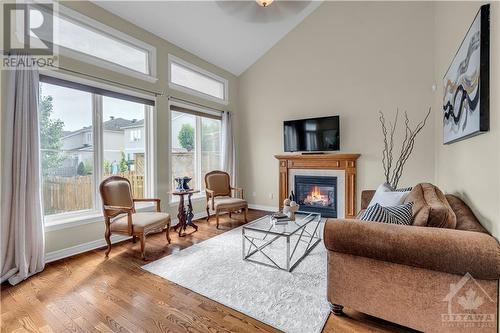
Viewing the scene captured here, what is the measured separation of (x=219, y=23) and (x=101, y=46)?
1.94m

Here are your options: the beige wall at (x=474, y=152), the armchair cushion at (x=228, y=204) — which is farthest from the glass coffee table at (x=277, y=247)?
the beige wall at (x=474, y=152)

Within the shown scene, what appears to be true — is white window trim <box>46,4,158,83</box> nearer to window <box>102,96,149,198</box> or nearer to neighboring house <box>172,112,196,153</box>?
window <box>102,96,149,198</box>

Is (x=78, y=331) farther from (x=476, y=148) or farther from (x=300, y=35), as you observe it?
(x=300, y=35)

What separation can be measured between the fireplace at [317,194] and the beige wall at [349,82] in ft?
1.70

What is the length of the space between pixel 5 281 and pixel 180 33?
13.1 ft

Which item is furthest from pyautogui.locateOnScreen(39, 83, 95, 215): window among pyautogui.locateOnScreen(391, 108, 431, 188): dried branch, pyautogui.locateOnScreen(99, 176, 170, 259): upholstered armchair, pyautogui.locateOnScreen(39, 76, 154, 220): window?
pyautogui.locateOnScreen(391, 108, 431, 188): dried branch

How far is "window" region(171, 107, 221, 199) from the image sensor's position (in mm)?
4488

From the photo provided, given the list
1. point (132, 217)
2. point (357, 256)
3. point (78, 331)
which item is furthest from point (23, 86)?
point (357, 256)

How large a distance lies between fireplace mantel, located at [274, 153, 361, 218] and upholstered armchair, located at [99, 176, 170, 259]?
277 centimetres

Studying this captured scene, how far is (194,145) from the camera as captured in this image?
4.92 meters

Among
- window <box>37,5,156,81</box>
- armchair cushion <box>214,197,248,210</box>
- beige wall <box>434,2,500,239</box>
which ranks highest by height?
window <box>37,5,156,81</box>

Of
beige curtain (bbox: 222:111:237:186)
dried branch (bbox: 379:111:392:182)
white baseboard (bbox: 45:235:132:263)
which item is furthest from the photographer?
beige curtain (bbox: 222:111:237:186)

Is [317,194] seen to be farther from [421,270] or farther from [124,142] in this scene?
[124,142]

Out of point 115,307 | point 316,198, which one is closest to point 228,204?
point 316,198
